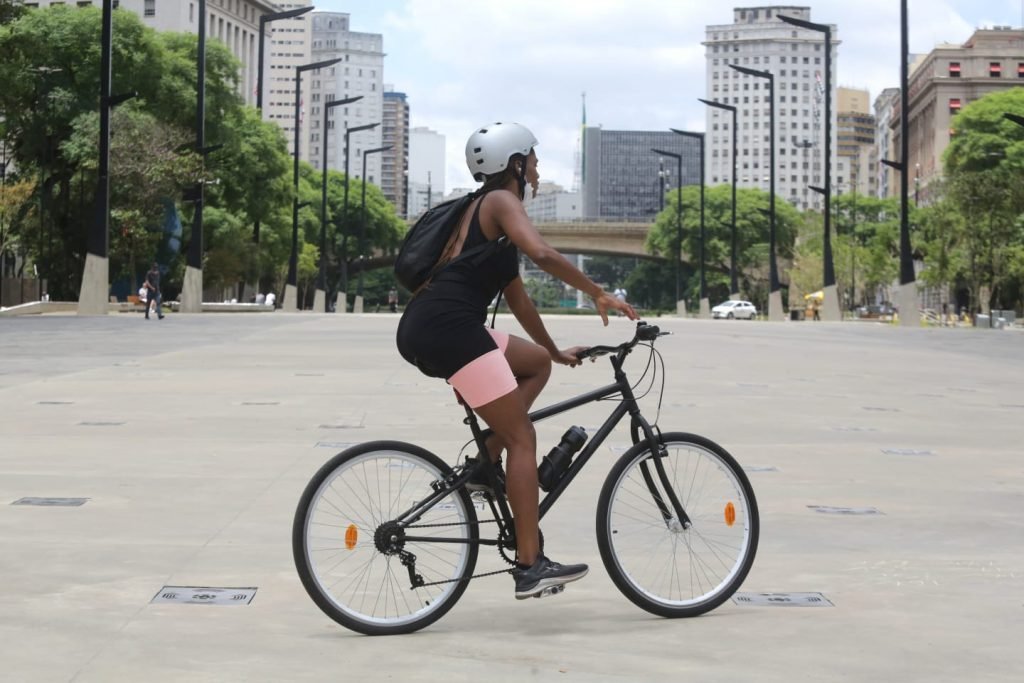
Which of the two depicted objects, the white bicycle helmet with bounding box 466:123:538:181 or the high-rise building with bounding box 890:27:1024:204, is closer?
the white bicycle helmet with bounding box 466:123:538:181

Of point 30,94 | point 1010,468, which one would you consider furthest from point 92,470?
point 30,94

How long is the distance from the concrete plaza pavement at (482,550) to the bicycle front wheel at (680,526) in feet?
0.39

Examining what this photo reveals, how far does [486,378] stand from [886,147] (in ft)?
599

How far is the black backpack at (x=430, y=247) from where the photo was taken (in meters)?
5.60

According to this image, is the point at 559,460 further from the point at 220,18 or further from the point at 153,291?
the point at 220,18

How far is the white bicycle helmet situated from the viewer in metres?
5.62

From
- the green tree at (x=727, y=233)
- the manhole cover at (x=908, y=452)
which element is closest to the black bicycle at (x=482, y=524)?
the manhole cover at (x=908, y=452)

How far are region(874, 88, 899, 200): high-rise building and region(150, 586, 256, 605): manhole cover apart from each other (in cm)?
16172

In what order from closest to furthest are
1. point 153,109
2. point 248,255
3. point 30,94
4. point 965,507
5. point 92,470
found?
1. point 965,507
2. point 92,470
3. point 30,94
4. point 153,109
5. point 248,255

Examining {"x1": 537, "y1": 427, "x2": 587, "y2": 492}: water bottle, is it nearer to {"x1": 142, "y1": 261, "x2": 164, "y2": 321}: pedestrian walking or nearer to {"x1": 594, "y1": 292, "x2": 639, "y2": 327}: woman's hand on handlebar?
{"x1": 594, "y1": 292, "x2": 639, "y2": 327}: woman's hand on handlebar

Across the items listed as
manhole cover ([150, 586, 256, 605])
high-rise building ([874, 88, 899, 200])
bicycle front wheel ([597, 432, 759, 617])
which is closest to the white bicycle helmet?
bicycle front wheel ([597, 432, 759, 617])

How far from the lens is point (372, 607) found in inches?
219

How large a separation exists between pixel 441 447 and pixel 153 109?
193ft

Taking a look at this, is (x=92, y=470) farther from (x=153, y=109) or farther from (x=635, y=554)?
(x=153, y=109)
